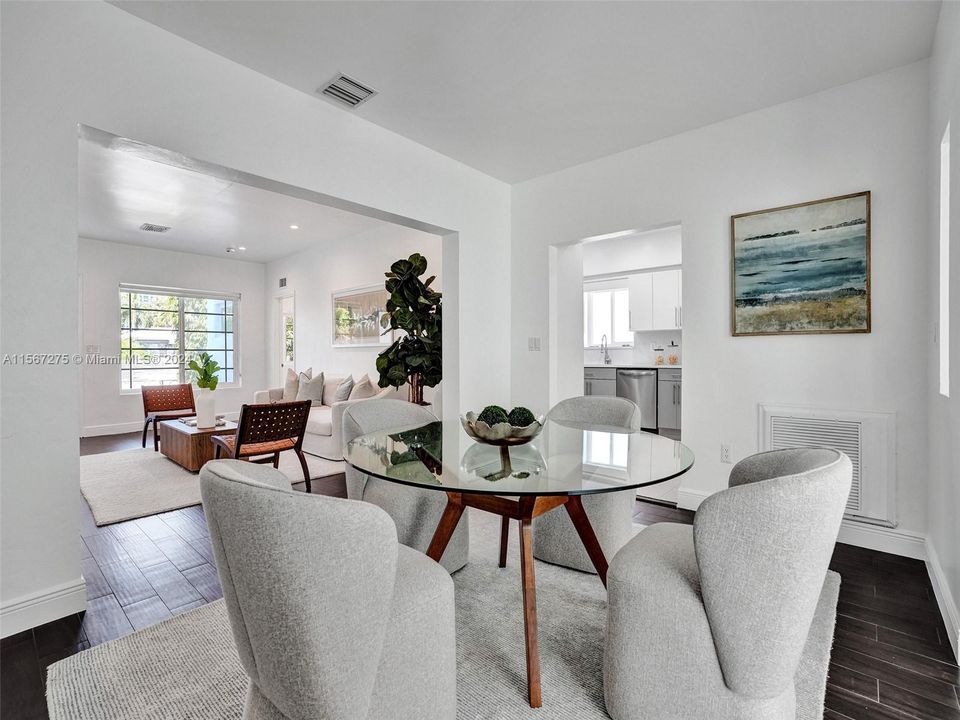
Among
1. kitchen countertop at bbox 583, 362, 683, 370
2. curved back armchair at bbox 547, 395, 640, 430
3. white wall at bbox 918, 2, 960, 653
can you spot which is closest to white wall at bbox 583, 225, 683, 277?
kitchen countertop at bbox 583, 362, 683, 370

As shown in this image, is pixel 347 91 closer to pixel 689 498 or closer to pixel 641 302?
pixel 689 498

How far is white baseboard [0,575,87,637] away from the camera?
6.28ft

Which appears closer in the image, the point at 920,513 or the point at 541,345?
the point at 920,513

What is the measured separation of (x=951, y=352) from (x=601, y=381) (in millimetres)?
5253

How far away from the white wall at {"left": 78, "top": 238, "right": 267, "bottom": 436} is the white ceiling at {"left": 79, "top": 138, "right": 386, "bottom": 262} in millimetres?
226

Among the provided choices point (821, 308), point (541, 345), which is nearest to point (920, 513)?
point (821, 308)

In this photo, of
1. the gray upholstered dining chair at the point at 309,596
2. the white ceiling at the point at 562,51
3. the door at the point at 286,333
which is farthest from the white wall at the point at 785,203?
the door at the point at 286,333

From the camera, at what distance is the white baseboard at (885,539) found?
260 cm

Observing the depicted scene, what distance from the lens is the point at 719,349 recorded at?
333 centimetres

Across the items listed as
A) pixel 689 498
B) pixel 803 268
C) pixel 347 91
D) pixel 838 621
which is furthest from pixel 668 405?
pixel 347 91

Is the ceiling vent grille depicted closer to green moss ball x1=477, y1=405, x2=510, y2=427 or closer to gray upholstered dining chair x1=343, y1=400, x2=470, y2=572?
gray upholstered dining chair x1=343, y1=400, x2=470, y2=572

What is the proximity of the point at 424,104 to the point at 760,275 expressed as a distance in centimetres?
240

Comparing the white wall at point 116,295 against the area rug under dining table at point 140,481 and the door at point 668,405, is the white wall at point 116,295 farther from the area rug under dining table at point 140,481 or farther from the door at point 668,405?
the door at point 668,405

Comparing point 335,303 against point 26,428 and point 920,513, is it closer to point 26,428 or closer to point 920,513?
point 26,428
